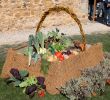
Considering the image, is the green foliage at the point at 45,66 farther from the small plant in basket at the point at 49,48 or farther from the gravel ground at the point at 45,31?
the gravel ground at the point at 45,31

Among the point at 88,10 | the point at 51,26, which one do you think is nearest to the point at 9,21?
the point at 51,26

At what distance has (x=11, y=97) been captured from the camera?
27.0 ft

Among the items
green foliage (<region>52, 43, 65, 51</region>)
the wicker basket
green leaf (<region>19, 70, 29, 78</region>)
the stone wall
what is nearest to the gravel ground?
the stone wall

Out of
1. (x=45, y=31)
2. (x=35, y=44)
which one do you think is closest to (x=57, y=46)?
(x=35, y=44)

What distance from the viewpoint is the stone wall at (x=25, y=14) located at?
570 inches

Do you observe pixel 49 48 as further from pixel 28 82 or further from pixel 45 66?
pixel 28 82

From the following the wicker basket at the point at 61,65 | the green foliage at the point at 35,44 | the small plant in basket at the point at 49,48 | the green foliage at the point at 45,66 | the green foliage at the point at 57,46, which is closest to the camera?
the wicker basket at the point at 61,65

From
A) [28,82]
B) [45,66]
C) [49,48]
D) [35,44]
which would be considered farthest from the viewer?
[49,48]

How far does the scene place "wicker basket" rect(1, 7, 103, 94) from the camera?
812cm

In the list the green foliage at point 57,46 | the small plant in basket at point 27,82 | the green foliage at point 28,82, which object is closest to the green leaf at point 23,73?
the small plant in basket at point 27,82

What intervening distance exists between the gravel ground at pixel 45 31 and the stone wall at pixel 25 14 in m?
0.32

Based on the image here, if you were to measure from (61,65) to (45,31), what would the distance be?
668 cm

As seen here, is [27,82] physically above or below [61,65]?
below

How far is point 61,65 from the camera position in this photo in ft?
26.6
